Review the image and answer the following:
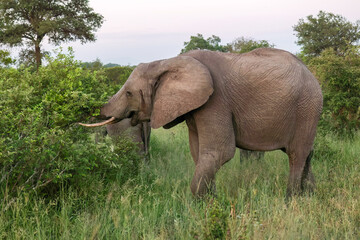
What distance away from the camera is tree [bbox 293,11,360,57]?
28625 millimetres

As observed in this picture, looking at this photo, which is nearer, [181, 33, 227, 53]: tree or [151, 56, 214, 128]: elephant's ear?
[151, 56, 214, 128]: elephant's ear

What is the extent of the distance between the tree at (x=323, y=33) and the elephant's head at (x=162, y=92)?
26.7m

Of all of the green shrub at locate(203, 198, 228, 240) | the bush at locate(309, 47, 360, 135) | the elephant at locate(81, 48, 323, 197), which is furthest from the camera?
the bush at locate(309, 47, 360, 135)

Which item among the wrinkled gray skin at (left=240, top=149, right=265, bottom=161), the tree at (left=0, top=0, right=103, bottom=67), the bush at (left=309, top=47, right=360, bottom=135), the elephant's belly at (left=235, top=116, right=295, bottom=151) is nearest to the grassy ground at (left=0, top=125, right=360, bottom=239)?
the elephant's belly at (left=235, top=116, right=295, bottom=151)

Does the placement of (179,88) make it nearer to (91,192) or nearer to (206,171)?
(206,171)

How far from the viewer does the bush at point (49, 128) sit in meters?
3.71

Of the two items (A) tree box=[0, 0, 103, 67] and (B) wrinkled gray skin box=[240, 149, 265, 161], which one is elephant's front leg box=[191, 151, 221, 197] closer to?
(B) wrinkled gray skin box=[240, 149, 265, 161]

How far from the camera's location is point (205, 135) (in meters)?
4.27

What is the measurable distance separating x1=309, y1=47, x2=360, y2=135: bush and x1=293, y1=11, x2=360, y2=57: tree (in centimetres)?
2038

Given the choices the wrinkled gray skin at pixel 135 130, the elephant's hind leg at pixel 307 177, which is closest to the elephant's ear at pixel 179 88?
the elephant's hind leg at pixel 307 177

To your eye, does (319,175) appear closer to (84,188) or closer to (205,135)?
(205,135)

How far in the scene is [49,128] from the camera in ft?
13.8

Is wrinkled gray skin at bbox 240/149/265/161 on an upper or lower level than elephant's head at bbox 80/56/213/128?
lower

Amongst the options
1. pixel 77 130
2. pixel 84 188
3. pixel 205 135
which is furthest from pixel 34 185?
pixel 205 135
